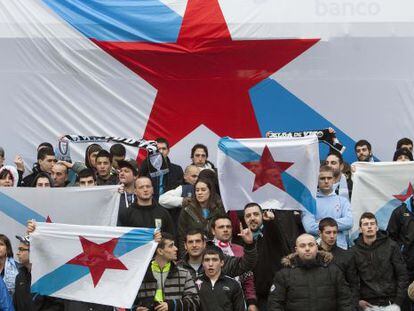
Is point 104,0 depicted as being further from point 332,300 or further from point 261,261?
point 332,300

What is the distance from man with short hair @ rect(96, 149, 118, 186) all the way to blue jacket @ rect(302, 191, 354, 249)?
81.8 inches

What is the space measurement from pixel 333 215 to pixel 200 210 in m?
1.37

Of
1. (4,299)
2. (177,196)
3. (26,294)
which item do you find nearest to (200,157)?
(177,196)

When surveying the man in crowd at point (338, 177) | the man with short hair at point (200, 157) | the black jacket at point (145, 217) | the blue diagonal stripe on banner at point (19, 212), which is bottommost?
the black jacket at point (145, 217)

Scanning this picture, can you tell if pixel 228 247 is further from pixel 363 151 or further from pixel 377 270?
pixel 363 151

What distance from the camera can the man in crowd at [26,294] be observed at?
10.5m

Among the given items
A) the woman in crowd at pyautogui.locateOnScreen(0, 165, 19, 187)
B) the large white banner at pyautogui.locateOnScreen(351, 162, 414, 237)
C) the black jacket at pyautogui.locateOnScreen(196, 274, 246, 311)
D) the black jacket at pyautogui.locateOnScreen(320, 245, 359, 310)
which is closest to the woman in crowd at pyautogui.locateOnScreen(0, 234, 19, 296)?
the woman in crowd at pyautogui.locateOnScreen(0, 165, 19, 187)

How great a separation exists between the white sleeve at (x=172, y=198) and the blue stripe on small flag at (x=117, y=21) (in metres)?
3.06

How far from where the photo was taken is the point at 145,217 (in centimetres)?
1095

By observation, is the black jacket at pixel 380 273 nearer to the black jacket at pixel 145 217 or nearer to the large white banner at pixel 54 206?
the black jacket at pixel 145 217

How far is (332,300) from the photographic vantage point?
10.3 meters

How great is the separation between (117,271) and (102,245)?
0.28 metres

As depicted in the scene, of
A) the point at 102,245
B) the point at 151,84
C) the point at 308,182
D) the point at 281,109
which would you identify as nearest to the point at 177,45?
the point at 151,84

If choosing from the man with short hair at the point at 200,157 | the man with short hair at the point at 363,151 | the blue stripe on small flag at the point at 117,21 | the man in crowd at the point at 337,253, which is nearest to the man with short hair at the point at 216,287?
the man in crowd at the point at 337,253
